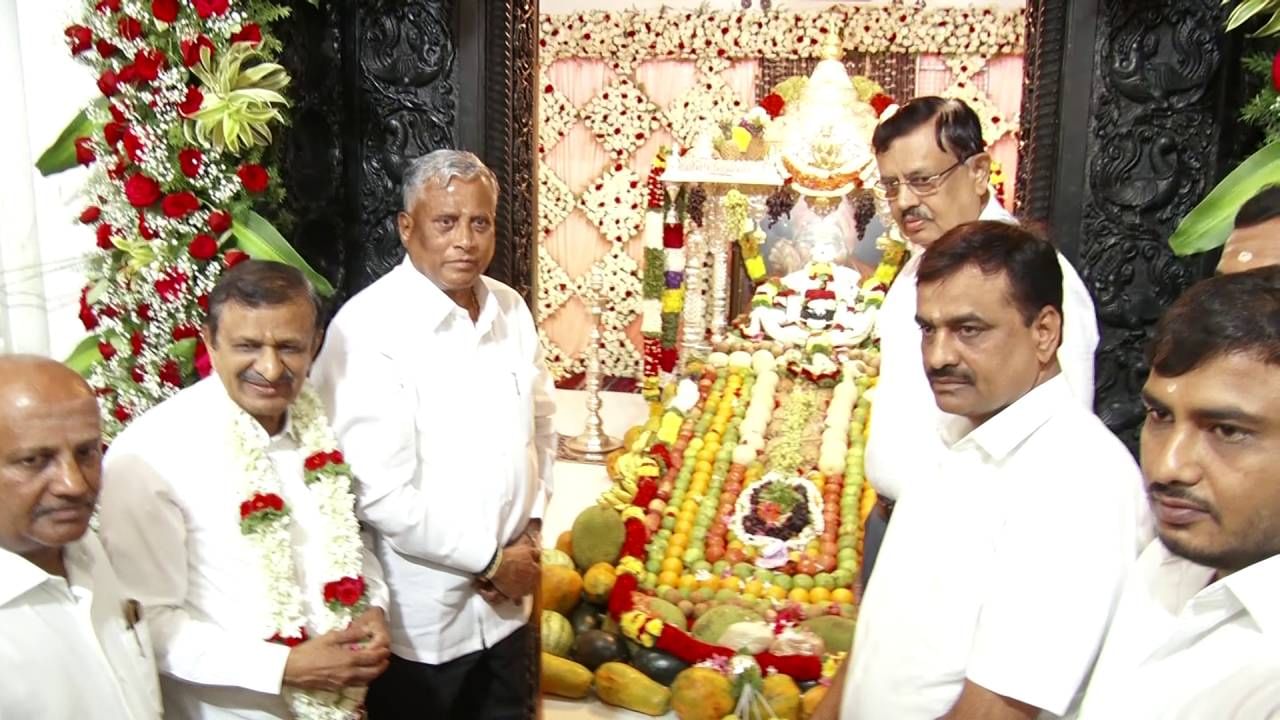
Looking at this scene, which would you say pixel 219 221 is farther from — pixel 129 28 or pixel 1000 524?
pixel 1000 524

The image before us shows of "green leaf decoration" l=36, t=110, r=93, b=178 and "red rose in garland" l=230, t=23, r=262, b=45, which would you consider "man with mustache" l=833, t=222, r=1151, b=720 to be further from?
"green leaf decoration" l=36, t=110, r=93, b=178

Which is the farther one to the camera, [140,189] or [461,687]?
[461,687]

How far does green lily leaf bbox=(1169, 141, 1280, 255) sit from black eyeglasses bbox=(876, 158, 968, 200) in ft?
2.12

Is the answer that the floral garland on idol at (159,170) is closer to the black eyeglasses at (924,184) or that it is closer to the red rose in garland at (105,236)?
the red rose in garland at (105,236)

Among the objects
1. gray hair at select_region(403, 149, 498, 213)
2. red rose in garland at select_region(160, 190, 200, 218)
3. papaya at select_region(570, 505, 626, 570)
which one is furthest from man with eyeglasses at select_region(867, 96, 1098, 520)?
papaya at select_region(570, 505, 626, 570)

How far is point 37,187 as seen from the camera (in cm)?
225

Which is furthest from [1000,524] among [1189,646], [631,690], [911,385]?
[631,690]

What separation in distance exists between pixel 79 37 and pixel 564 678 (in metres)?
2.53

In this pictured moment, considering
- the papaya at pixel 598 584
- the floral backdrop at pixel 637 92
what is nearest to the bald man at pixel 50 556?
the papaya at pixel 598 584

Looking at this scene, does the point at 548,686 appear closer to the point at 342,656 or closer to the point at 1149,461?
the point at 342,656

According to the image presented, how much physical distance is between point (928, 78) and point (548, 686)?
241 inches

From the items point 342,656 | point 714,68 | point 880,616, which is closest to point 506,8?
point 342,656

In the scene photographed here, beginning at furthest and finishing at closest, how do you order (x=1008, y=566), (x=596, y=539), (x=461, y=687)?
(x=596, y=539), (x=461, y=687), (x=1008, y=566)

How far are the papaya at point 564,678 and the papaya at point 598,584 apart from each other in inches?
15.7
